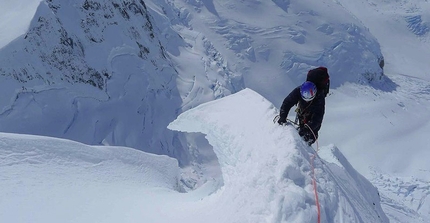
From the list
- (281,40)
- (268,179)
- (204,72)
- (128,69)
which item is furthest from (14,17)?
(281,40)

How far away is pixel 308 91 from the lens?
19.7ft

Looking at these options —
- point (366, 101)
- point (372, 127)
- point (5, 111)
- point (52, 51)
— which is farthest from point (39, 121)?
point (366, 101)

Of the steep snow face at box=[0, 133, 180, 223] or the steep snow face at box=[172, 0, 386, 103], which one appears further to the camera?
the steep snow face at box=[172, 0, 386, 103]

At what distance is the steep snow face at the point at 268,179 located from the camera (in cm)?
456

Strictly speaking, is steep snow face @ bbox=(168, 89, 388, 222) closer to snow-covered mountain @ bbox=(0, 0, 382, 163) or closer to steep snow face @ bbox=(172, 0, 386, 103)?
snow-covered mountain @ bbox=(0, 0, 382, 163)

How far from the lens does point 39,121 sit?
13.4 metres

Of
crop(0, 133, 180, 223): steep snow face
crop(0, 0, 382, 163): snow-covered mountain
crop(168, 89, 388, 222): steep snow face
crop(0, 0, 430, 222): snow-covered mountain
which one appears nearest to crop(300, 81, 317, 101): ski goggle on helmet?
crop(168, 89, 388, 222): steep snow face

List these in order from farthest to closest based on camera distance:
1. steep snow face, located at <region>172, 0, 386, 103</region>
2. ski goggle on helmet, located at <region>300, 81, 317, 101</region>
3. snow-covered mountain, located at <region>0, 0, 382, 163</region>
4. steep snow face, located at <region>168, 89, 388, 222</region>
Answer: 1. steep snow face, located at <region>172, 0, 386, 103</region>
2. snow-covered mountain, located at <region>0, 0, 382, 163</region>
3. ski goggle on helmet, located at <region>300, 81, 317, 101</region>
4. steep snow face, located at <region>168, 89, 388, 222</region>

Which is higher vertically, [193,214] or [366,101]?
[193,214]

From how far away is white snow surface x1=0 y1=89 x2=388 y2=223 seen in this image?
191 inches

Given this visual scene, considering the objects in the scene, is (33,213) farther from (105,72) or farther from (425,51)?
(425,51)

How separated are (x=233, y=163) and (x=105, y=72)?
10.8 m

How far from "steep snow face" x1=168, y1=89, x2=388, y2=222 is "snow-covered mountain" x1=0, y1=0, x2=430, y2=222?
5.99 metres

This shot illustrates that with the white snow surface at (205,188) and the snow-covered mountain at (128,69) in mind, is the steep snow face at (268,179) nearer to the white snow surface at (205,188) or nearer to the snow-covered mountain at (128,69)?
the white snow surface at (205,188)
